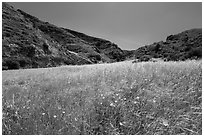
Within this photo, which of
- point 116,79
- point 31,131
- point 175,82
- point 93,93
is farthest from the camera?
point 116,79

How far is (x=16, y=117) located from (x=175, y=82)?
13.1 ft

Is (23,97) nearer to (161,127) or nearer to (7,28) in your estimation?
(161,127)

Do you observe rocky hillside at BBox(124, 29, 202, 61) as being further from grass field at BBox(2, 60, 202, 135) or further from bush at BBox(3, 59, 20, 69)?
bush at BBox(3, 59, 20, 69)

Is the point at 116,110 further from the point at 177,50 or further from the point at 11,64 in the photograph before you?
the point at 177,50

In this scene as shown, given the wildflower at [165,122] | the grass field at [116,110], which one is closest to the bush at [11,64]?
the grass field at [116,110]

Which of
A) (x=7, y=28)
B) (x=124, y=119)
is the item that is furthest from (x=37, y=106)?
(x=7, y=28)

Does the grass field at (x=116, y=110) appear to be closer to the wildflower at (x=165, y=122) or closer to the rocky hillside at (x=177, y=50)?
the wildflower at (x=165, y=122)

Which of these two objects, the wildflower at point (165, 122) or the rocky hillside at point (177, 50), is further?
the rocky hillside at point (177, 50)

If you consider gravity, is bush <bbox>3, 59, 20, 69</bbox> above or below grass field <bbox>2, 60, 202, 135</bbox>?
above

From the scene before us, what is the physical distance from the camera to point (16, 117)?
3428 mm

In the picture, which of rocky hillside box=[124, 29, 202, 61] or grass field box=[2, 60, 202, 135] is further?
rocky hillside box=[124, 29, 202, 61]

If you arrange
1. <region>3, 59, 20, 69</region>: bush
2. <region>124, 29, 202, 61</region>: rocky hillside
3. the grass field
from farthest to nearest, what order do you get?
<region>3, 59, 20, 69</region>: bush, <region>124, 29, 202, 61</region>: rocky hillside, the grass field

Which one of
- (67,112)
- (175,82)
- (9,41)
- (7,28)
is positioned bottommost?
(67,112)

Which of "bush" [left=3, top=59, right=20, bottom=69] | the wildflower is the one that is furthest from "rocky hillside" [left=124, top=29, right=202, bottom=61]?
"bush" [left=3, top=59, right=20, bottom=69]
